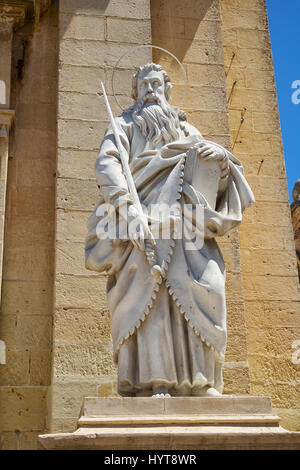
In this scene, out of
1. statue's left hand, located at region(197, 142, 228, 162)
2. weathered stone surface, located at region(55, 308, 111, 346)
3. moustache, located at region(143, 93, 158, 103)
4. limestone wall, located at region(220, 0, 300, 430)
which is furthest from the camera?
limestone wall, located at region(220, 0, 300, 430)

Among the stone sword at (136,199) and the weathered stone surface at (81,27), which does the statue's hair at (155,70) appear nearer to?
the stone sword at (136,199)

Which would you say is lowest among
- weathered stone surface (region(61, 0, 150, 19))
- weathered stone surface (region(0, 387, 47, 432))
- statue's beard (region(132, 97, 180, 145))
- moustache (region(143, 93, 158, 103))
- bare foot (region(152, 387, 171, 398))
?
weathered stone surface (region(0, 387, 47, 432))

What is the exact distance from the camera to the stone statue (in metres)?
4.76

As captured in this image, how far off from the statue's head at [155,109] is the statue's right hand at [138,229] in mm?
752

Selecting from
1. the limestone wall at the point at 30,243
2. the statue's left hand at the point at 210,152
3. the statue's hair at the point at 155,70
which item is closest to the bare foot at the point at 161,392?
the statue's left hand at the point at 210,152

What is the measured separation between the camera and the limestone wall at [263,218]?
7152mm

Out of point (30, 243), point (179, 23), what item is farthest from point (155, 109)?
point (179, 23)

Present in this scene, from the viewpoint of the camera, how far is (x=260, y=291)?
7449 millimetres

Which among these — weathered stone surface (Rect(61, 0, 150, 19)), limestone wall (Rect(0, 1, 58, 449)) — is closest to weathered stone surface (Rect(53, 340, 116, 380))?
limestone wall (Rect(0, 1, 58, 449))

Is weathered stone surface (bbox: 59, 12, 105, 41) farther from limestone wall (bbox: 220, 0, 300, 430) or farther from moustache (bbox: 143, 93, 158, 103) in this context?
moustache (bbox: 143, 93, 158, 103)

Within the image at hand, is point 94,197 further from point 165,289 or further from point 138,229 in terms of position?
point 165,289

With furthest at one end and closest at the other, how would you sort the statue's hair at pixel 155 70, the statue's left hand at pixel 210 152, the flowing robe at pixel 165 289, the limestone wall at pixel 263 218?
the limestone wall at pixel 263 218 → the statue's hair at pixel 155 70 → the statue's left hand at pixel 210 152 → the flowing robe at pixel 165 289

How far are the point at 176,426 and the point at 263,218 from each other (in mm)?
3822

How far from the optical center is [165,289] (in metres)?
4.87
